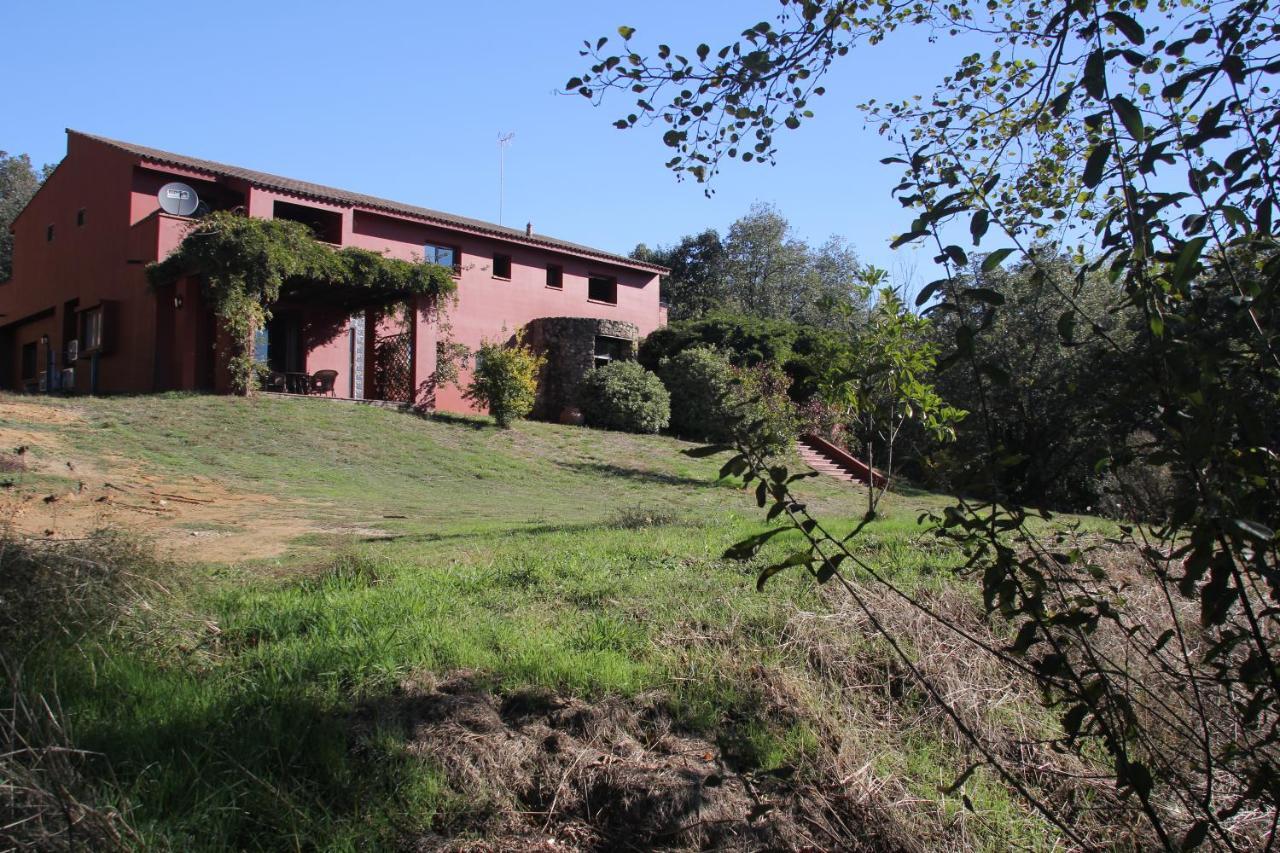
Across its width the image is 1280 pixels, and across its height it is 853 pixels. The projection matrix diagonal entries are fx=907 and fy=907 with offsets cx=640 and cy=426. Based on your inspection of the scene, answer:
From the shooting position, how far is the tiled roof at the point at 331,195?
21.5 m

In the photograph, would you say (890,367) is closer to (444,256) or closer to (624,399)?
(624,399)

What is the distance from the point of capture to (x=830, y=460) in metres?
25.1

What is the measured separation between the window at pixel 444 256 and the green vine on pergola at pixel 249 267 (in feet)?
14.0

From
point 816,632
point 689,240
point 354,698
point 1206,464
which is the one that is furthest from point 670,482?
point 689,240

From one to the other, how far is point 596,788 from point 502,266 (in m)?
24.9

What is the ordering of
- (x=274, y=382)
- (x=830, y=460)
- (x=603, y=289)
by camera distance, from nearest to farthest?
1. (x=274, y=382)
2. (x=830, y=460)
3. (x=603, y=289)

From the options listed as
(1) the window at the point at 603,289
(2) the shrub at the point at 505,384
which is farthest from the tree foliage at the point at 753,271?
(2) the shrub at the point at 505,384

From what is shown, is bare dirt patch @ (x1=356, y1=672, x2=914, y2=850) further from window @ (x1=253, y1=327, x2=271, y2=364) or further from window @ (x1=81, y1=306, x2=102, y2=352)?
window @ (x1=81, y1=306, x2=102, y2=352)

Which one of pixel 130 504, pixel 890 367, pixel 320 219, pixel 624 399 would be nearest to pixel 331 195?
pixel 320 219

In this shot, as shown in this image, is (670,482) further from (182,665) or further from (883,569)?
(182,665)

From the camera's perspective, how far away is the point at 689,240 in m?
48.5

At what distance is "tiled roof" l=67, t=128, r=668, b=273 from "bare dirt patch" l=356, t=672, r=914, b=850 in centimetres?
2031

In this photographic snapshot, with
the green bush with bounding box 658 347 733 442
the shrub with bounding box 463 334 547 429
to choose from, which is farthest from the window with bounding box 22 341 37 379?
the green bush with bounding box 658 347 733 442

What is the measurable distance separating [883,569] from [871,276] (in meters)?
2.26
